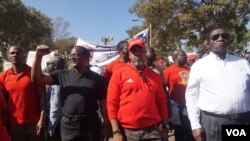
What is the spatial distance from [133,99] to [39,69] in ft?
3.59

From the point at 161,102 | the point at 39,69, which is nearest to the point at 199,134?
the point at 161,102

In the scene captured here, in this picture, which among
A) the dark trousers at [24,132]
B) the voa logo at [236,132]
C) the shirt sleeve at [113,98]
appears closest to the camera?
the voa logo at [236,132]

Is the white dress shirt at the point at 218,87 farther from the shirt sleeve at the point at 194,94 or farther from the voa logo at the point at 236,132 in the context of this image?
the voa logo at the point at 236,132

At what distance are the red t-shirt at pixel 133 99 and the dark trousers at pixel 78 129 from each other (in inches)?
16.2

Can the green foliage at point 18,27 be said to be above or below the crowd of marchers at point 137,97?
above

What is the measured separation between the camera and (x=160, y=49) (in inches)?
1252

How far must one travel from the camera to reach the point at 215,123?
172 inches

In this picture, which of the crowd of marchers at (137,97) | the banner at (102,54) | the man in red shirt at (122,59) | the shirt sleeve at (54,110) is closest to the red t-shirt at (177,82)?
the man in red shirt at (122,59)

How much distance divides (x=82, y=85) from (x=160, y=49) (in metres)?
A: 27.4

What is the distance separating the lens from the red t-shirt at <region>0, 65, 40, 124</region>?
5.25m

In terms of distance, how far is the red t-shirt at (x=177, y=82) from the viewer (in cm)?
647

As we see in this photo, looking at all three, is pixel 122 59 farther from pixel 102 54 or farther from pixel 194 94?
pixel 102 54

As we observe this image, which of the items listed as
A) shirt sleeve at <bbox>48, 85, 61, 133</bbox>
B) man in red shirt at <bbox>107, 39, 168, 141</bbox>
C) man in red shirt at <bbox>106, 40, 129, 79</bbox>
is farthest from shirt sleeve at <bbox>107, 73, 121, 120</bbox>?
shirt sleeve at <bbox>48, 85, 61, 133</bbox>

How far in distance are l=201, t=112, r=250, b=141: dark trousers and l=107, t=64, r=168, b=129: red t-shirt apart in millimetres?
499
